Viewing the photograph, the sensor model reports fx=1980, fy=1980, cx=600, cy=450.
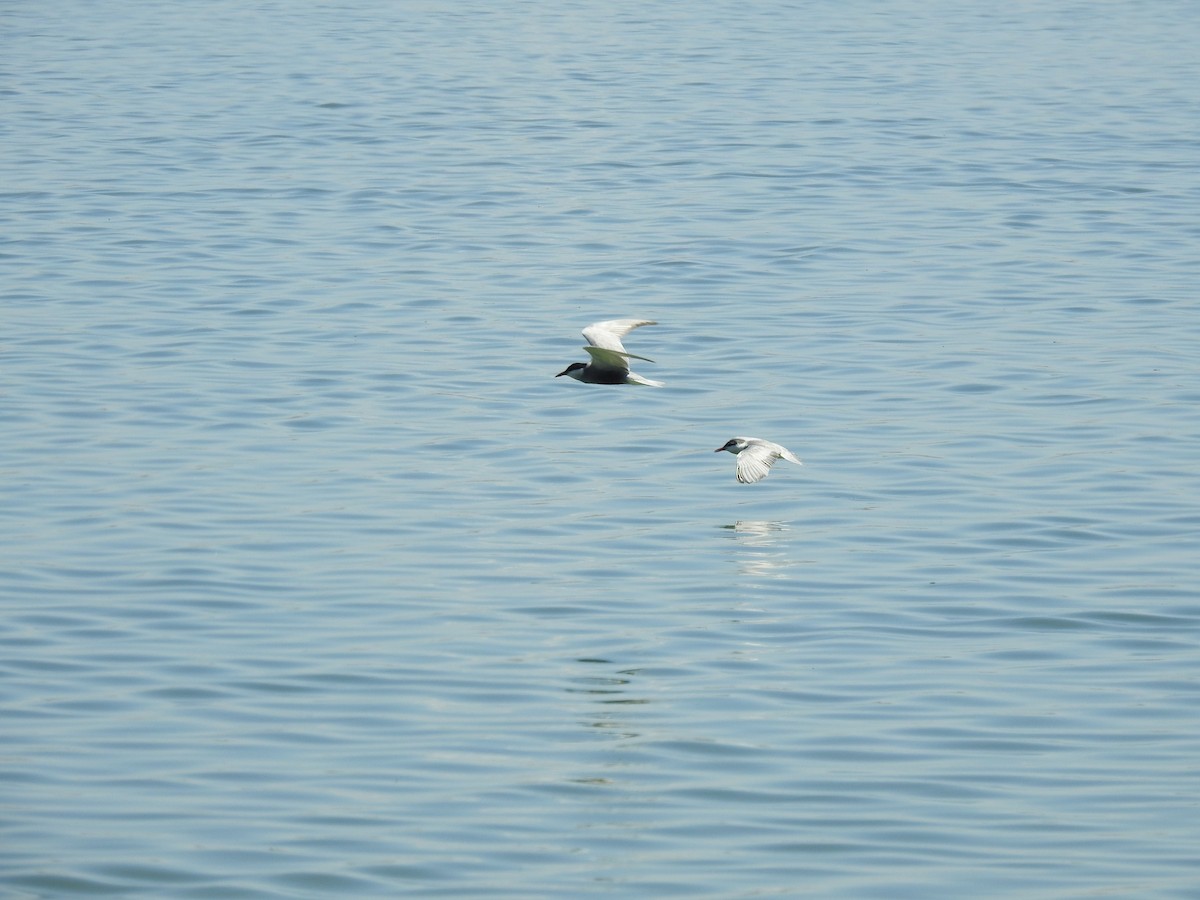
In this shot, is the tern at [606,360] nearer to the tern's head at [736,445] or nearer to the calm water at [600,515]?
the calm water at [600,515]

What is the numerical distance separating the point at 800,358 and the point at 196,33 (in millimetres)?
29982

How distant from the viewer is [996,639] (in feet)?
37.9

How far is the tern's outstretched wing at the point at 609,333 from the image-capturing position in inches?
627

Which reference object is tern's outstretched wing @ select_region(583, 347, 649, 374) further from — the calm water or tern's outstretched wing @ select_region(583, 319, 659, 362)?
the calm water

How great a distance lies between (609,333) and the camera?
53.4 feet

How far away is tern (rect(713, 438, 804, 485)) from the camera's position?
14.1m

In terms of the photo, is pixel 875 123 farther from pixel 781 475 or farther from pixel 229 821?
pixel 229 821

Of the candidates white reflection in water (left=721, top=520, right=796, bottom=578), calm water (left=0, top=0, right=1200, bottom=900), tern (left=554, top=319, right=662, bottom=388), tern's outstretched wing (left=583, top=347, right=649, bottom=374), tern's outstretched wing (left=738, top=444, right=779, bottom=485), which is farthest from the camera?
tern (left=554, top=319, right=662, bottom=388)

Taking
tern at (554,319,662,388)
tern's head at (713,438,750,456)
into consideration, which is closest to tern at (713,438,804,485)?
tern's head at (713,438,750,456)

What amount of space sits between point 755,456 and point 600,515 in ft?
3.94

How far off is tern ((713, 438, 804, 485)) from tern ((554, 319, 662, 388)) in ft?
4.29

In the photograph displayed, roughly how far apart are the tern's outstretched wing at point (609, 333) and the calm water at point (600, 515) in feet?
2.81

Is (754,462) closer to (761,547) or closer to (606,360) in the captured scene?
(761,547)

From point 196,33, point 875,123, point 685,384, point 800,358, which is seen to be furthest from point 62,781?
point 196,33
